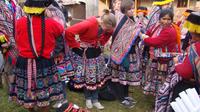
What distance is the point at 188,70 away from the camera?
331 cm

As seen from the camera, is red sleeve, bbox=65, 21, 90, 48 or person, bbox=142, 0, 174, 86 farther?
person, bbox=142, 0, 174, 86

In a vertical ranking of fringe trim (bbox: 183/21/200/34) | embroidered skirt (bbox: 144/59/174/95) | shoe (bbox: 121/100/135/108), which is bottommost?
shoe (bbox: 121/100/135/108)

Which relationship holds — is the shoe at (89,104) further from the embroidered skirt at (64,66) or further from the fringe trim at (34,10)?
the fringe trim at (34,10)

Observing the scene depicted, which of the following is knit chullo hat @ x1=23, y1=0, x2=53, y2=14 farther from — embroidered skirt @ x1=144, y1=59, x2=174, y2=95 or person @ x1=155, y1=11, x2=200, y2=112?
embroidered skirt @ x1=144, y1=59, x2=174, y2=95

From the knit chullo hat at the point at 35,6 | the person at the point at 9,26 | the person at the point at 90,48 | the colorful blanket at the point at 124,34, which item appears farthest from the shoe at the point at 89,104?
the knit chullo hat at the point at 35,6

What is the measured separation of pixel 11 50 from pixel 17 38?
0.83m

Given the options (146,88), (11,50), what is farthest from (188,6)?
(11,50)

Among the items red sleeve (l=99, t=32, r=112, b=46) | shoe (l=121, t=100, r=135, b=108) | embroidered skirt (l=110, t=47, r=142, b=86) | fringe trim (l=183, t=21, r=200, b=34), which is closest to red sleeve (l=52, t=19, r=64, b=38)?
red sleeve (l=99, t=32, r=112, b=46)

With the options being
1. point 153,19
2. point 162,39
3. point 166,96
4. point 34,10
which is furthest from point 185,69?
point 153,19

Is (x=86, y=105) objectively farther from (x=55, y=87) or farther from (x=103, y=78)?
(x=55, y=87)

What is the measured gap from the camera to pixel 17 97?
4.03 m

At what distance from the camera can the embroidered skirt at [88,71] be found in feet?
15.4

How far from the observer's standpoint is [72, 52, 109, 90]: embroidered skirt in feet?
15.4

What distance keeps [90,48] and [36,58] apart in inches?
40.6
